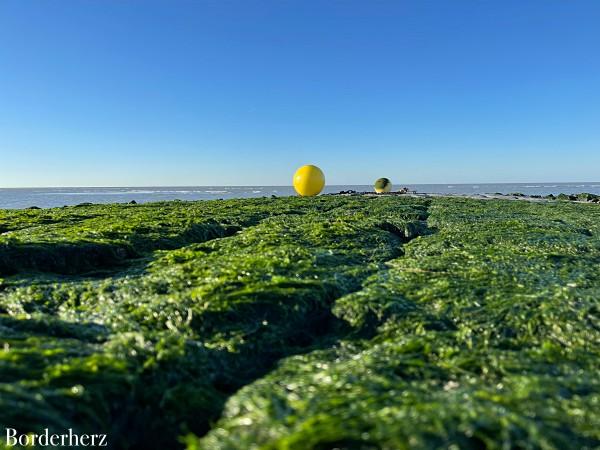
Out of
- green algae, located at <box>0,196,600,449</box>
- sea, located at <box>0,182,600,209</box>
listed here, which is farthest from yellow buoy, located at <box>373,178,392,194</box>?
green algae, located at <box>0,196,600,449</box>

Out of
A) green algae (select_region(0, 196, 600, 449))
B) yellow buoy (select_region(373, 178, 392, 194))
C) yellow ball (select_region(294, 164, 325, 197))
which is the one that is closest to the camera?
green algae (select_region(0, 196, 600, 449))

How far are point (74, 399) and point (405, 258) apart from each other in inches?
212

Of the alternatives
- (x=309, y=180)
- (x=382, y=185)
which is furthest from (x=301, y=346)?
(x=382, y=185)

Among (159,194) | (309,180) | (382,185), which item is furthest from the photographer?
(159,194)

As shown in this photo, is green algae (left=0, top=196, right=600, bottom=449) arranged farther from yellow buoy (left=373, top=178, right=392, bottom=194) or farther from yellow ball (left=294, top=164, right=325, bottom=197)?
yellow buoy (left=373, top=178, right=392, bottom=194)

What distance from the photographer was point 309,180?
2961cm

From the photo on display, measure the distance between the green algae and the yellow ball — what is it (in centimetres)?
2280

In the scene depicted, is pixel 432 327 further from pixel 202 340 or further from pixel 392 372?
pixel 202 340

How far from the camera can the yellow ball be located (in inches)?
1167

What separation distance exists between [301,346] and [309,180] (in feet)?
86.0

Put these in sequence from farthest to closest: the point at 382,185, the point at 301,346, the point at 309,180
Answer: the point at 382,185 → the point at 309,180 → the point at 301,346

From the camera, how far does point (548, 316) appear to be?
3916mm

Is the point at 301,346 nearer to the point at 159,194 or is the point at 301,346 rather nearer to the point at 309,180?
the point at 309,180

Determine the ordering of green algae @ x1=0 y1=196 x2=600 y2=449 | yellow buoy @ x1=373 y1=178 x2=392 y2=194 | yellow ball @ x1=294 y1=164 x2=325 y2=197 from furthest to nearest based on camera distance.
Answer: yellow buoy @ x1=373 y1=178 x2=392 y2=194, yellow ball @ x1=294 y1=164 x2=325 y2=197, green algae @ x1=0 y1=196 x2=600 y2=449
